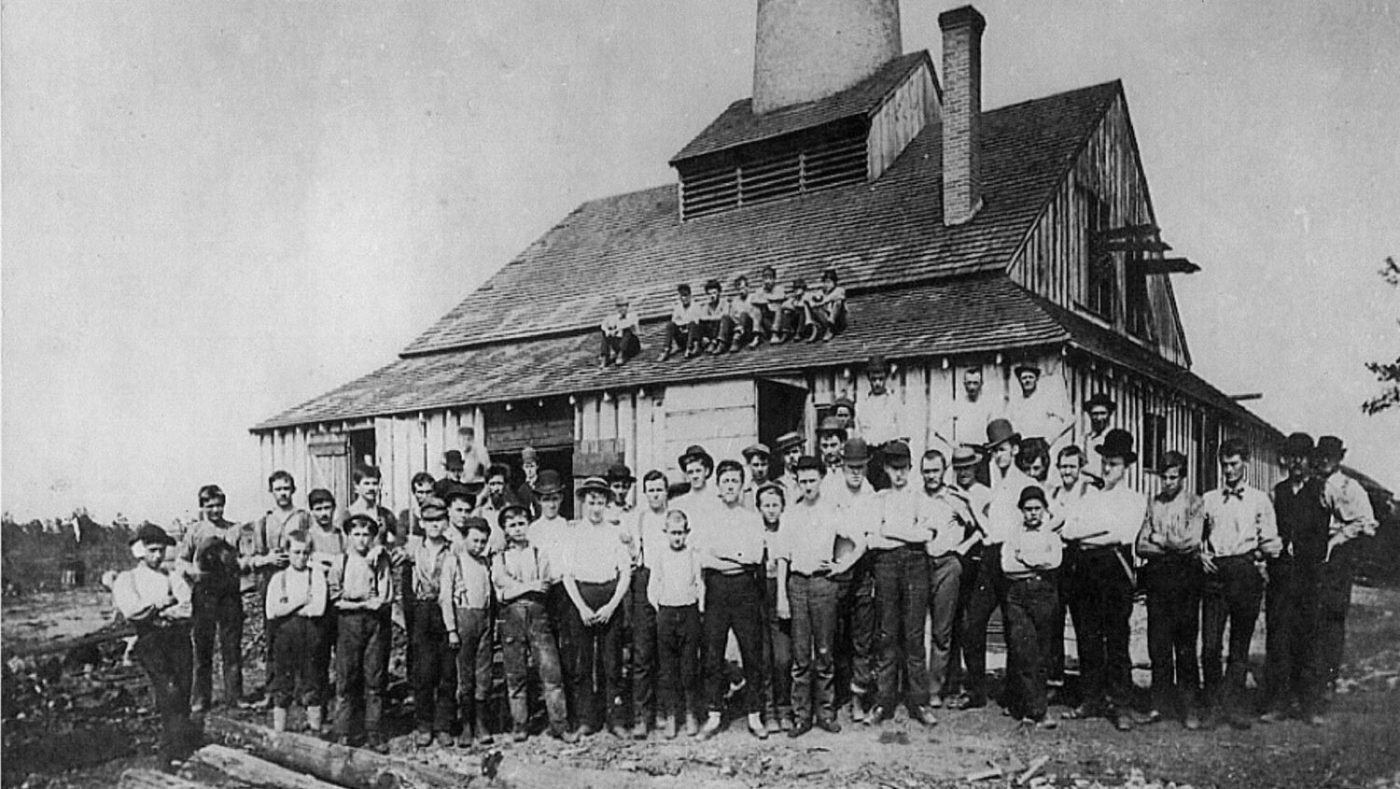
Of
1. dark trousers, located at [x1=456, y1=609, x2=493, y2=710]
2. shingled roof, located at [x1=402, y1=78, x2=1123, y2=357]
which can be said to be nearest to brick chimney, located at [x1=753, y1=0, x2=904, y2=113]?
shingled roof, located at [x1=402, y1=78, x2=1123, y2=357]

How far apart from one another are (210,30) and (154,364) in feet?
6.49

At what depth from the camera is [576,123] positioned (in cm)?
617

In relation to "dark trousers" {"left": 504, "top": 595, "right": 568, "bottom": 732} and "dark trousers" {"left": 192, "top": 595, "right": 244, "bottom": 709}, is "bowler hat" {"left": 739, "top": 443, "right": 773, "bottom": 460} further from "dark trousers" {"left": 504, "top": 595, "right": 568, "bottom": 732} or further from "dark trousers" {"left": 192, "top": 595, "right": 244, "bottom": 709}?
"dark trousers" {"left": 192, "top": 595, "right": 244, "bottom": 709}

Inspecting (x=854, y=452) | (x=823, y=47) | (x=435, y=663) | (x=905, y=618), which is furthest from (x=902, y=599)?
(x=823, y=47)

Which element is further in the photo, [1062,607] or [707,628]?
[707,628]

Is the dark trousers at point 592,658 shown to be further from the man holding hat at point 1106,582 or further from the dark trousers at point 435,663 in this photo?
the man holding hat at point 1106,582

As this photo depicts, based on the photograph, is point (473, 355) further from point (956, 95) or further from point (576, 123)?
point (956, 95)

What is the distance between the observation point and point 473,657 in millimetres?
5047

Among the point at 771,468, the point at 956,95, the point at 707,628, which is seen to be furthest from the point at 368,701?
the point at 956,95

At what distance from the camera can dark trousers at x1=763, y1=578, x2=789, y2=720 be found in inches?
190

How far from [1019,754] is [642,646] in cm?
166

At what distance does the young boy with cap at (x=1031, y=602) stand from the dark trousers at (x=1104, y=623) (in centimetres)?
13

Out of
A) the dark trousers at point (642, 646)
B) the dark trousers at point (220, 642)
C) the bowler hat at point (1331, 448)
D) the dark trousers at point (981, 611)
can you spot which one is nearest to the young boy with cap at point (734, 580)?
the dark trousers at point (642, 646)

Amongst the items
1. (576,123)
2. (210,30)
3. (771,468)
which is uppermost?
(210,30)
